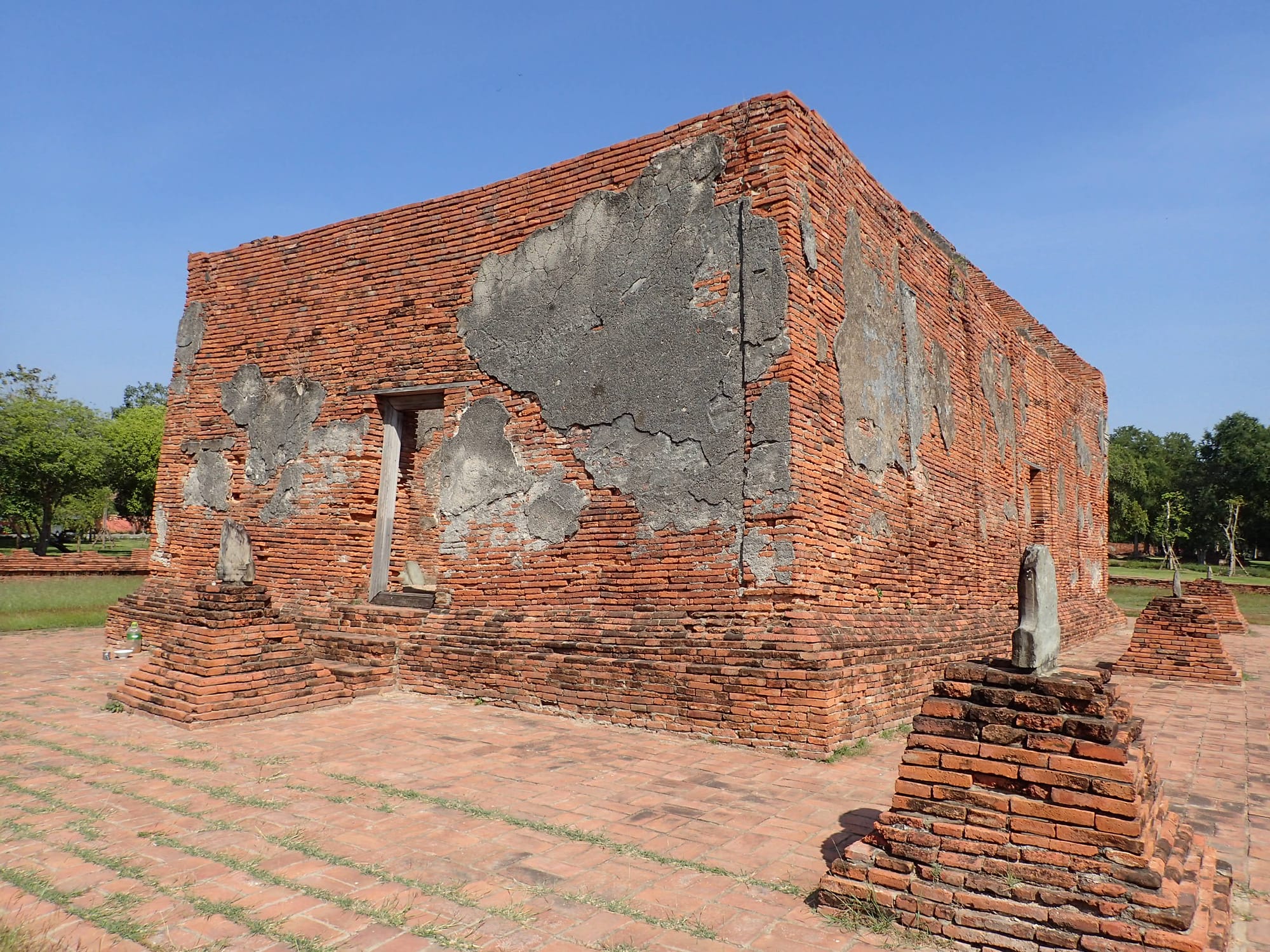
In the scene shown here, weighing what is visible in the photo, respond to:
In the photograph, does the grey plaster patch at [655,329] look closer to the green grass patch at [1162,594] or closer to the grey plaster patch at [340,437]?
the grey plaster patch at [340,437]

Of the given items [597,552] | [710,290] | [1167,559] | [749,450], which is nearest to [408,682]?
[597,552]

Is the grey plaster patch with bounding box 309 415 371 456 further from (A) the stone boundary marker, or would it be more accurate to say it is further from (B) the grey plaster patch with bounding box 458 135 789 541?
(A) the stone boundary marker

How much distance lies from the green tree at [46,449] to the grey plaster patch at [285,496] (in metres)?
24.5

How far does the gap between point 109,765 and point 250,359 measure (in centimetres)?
564

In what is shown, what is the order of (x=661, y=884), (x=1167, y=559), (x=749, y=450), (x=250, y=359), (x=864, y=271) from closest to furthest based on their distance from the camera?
(x=661, y=884), (x=749, y=450), (x=864, y=271), (x=250, y=359), (x=1167, y=559)

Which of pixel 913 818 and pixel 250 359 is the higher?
pixel 250 359

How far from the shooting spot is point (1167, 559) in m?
42.3

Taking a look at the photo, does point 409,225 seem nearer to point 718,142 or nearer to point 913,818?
point 718,142

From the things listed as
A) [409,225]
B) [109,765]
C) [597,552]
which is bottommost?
[109,765]

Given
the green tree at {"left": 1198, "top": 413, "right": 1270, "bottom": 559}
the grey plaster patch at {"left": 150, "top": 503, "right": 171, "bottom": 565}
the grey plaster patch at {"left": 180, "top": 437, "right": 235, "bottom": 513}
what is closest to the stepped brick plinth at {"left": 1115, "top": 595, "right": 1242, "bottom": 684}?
the grey plaster patch at {"left": 180, "top": 437, "right": 235, "bottom": 513}

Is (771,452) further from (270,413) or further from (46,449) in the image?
(46,449)

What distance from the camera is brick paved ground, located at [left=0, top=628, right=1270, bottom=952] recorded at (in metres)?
2.85

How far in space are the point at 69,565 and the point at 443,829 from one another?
1876cm

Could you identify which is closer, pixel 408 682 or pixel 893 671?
pixel 893 671
